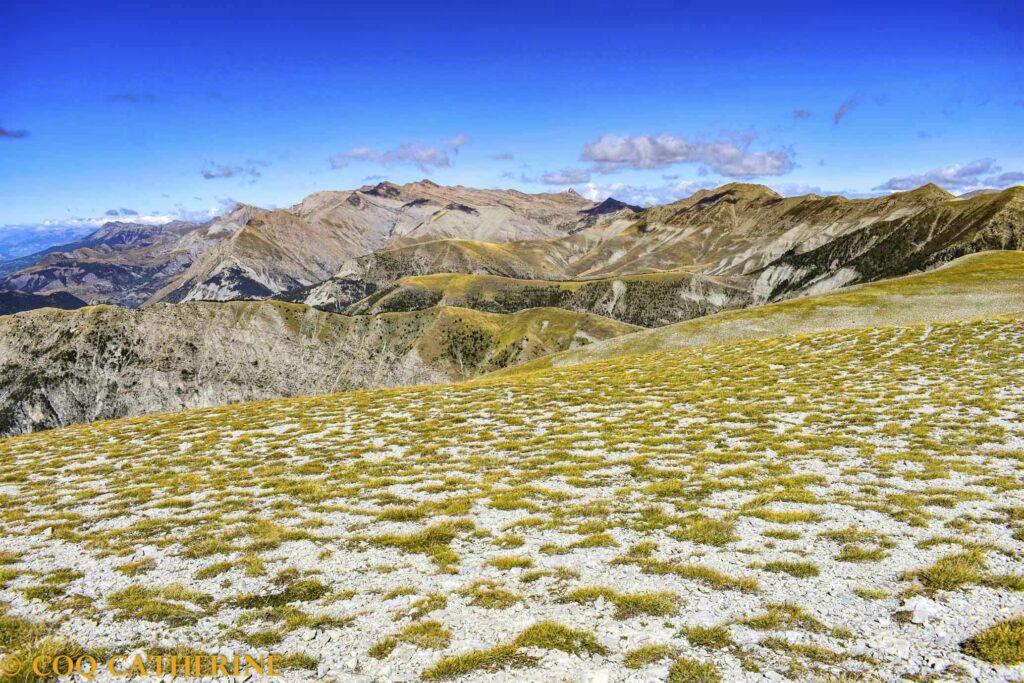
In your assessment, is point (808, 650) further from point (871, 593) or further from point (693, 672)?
point (871, 593)

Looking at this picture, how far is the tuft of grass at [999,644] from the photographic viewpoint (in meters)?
8.59

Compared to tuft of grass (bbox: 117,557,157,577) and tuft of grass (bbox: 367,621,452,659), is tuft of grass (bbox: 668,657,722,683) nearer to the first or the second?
tuft of grass (bbox: 367,621,452,659)

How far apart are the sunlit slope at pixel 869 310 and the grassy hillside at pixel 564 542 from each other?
46.4m

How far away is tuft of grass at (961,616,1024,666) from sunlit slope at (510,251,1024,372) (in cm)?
6178

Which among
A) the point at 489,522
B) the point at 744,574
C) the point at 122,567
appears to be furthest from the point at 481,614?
the point at 122,567

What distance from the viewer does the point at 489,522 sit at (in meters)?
16.0

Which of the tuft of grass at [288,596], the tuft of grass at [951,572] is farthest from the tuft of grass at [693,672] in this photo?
the tuft of grass at [288,596]

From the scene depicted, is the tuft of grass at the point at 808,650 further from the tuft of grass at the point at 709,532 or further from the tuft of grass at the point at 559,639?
the tuft of grass at the point at 709,532

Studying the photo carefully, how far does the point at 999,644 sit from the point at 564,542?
8.78m

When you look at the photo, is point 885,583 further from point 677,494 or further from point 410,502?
Answer: point 410,502

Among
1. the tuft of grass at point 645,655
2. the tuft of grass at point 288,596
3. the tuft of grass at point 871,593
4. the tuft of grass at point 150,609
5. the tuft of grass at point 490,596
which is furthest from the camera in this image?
the tuft of grass at point 288,596

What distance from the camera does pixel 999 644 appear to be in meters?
8.80

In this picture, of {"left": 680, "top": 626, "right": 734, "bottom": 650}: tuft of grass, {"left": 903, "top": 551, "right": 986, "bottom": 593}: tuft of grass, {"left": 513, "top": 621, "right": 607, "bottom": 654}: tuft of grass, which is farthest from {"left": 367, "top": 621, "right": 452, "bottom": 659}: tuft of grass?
{"left": 903, "top": 551, "right": 986, "bottom": 593}: tuft of grass

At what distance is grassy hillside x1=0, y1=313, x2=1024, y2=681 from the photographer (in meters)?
9.67
